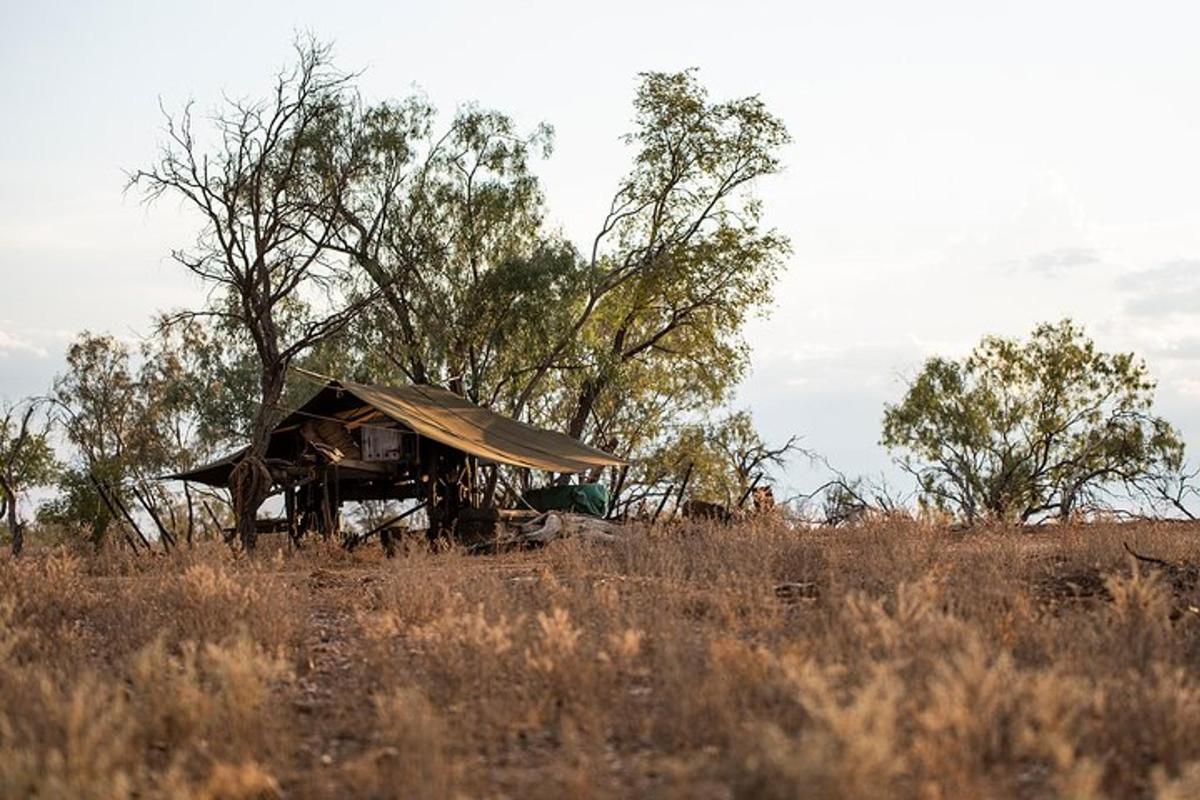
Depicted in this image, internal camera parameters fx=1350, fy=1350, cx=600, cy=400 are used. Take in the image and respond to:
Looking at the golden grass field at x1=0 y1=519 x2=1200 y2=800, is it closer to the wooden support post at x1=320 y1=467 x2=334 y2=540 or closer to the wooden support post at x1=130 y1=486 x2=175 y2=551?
the wooden support post at x1=320 y1=467 x2=334 y2=540

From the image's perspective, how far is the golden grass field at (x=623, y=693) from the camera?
225 inches

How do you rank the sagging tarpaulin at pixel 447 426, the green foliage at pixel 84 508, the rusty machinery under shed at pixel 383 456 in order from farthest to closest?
1. the green foliage at pixel 84 508
2. the rusty machinery under shed at pixel 383 456
3. the sagging tarpaulin at pixel 447 426

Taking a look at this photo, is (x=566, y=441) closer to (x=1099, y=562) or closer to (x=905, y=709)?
(x=1099, y=562)

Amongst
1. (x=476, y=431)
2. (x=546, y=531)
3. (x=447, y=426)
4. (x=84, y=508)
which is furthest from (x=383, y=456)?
(x=84, y=508)

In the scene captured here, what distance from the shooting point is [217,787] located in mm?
5953

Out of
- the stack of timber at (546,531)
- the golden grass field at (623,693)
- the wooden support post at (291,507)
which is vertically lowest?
the golden grass field at (623,693)

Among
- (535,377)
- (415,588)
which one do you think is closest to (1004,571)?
(415,588)

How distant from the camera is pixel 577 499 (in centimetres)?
2761

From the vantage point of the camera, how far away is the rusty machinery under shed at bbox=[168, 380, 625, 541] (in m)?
24.2

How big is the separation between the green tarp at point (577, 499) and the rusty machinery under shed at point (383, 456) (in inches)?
41.9

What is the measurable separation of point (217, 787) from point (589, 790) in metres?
1.69

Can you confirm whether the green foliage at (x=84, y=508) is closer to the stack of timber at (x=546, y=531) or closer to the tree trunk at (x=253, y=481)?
the tree trunk at (x=253, y=481)

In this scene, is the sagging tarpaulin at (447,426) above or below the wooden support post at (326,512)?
above

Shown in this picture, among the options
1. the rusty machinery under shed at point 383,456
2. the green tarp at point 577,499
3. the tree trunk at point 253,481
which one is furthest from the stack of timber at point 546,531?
the tree trunk at point 253,481
